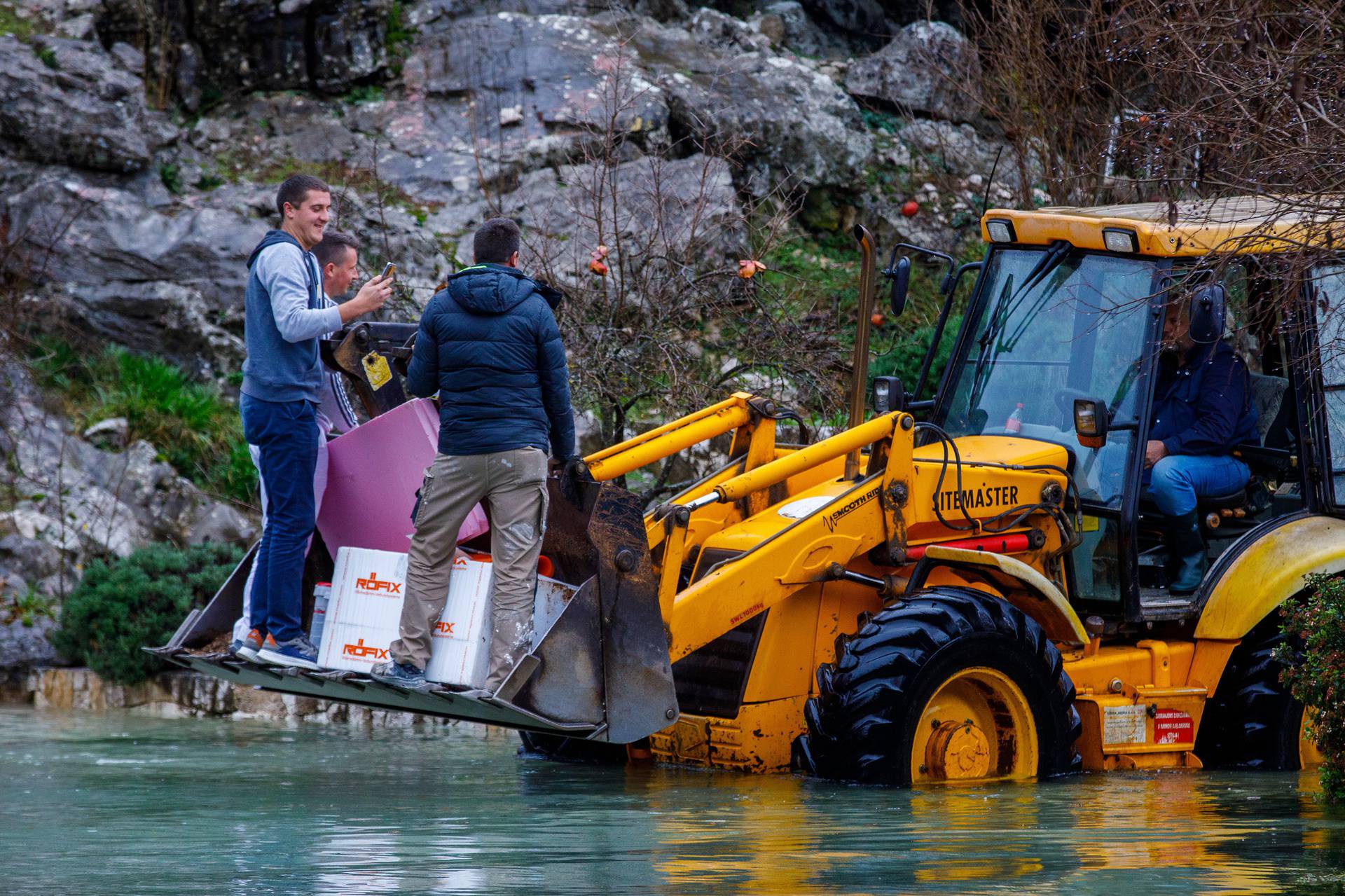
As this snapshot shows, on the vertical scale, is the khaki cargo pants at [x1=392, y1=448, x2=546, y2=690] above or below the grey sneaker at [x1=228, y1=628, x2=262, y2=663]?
above

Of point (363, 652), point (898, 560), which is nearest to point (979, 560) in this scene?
point (898, 560)

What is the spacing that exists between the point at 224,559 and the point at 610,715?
6215 millimetres

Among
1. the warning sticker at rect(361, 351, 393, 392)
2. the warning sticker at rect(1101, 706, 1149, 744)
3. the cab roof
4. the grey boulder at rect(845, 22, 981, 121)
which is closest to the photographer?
the cab roof

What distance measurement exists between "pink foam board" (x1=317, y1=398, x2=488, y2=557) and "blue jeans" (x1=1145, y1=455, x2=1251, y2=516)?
11.1 ft

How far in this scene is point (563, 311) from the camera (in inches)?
453

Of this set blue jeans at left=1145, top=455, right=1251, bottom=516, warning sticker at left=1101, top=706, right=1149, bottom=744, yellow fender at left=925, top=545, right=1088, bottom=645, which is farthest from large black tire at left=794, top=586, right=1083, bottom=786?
blue jeans at left=1145, top=455, right=1251, bottom=516

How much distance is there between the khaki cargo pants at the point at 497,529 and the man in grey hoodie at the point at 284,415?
58cm

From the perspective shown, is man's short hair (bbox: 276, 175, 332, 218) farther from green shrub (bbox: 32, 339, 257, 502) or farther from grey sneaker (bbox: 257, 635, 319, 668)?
green shrub (bbox: 32, 339, 257, 502)

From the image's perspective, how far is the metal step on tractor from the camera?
→ 713 cm

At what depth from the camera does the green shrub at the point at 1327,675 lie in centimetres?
675

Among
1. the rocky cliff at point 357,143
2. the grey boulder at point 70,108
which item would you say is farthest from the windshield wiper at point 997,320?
the grey boulder at point 70,108

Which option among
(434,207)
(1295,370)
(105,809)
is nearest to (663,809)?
(105,809)

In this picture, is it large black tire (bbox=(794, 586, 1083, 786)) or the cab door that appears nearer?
large black tire (bbox=(794, 586, 1083, 786))

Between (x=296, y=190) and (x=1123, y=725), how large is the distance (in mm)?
4604
